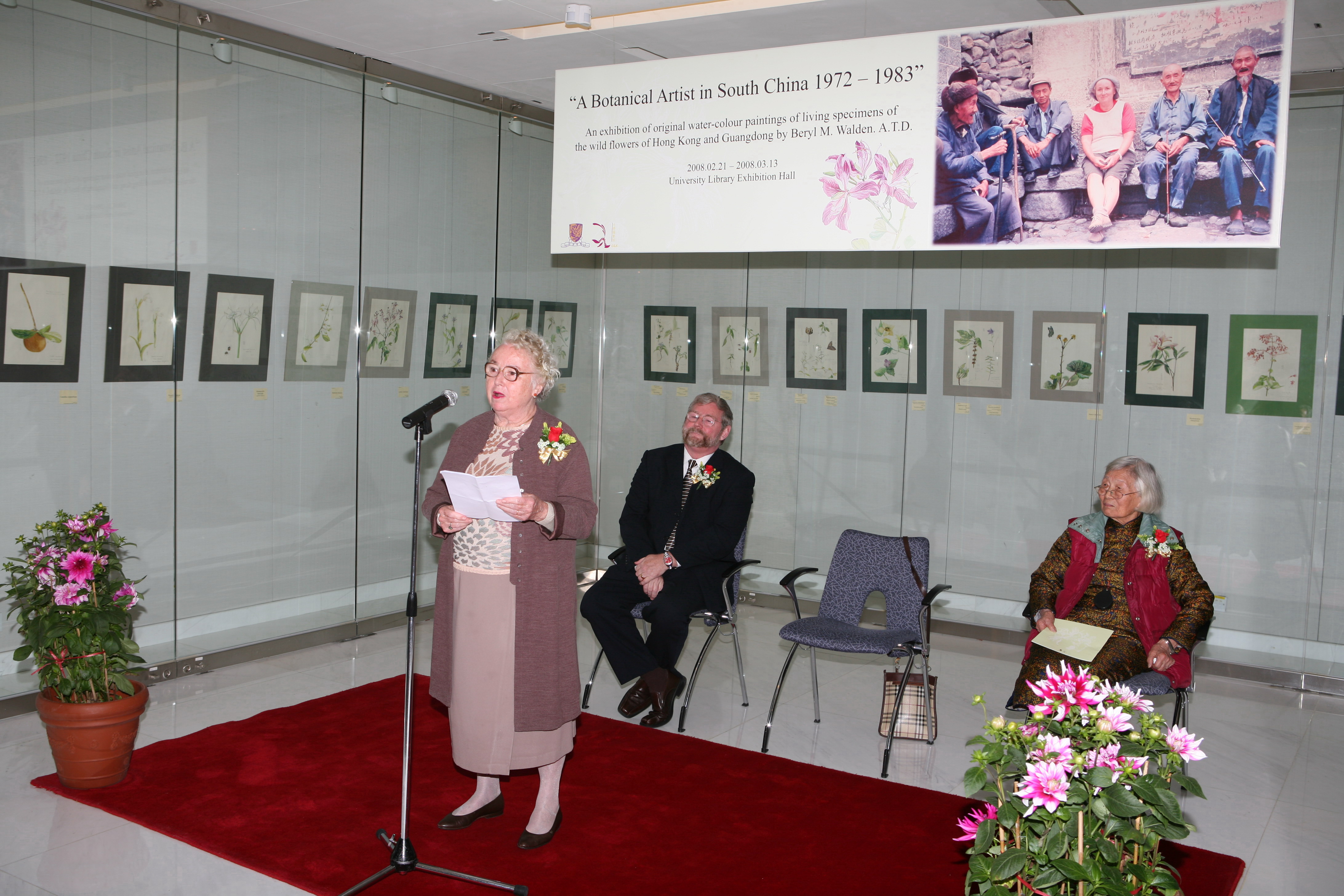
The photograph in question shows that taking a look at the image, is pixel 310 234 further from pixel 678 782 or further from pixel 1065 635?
pixel 1065 635

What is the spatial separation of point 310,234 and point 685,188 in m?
2.36

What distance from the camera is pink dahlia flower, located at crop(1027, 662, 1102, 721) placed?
7.45 feet

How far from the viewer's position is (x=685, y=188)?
17.3 ft

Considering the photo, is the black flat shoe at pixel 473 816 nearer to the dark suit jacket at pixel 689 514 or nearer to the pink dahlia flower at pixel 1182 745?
the dark suit jacket at pixel 689 514

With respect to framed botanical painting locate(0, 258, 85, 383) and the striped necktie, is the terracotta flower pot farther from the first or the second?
the striped necktie

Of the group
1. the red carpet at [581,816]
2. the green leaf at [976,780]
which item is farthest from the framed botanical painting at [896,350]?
the green leaf at [976,780]

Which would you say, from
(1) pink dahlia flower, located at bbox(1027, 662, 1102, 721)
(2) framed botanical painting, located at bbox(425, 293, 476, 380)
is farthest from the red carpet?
(2) framed botanical painting, located at bbox(425, 293, 476, 380)

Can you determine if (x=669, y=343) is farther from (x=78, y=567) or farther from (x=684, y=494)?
(x=78, y=567)

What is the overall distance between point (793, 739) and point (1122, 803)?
2883 mm

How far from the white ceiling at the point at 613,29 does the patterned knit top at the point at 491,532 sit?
8.70ft

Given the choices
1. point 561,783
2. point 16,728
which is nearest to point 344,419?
point 16,728

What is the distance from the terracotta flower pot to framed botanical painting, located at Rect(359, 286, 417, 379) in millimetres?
2961

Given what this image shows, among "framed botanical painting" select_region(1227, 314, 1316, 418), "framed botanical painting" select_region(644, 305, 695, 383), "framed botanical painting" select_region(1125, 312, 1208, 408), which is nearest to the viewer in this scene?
"framed botanical painting" select_region(1227, 314, 1316, 418)

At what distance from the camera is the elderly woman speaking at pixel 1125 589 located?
4230 millimetres
